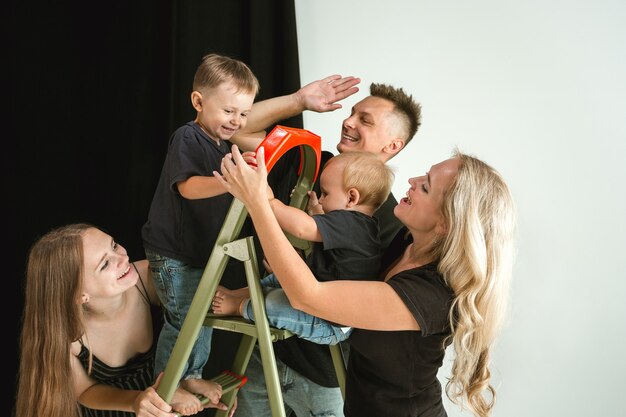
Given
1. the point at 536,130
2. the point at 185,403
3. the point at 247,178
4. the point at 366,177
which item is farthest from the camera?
the point at 536,130

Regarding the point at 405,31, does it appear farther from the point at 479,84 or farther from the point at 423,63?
the point at 479,84

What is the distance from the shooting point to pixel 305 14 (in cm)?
282

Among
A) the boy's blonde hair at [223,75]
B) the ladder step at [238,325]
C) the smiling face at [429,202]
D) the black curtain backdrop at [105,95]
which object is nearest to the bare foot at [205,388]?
the ladder step at [238,325]

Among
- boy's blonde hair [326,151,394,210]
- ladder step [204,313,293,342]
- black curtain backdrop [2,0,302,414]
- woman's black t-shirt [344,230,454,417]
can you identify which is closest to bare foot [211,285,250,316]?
ladder step [204,313,293,342]

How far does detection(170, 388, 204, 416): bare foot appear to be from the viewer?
5.75 ft

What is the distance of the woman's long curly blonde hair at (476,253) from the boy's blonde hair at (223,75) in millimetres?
726

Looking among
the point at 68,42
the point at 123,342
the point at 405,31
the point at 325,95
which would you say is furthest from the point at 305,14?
the point at 123,342

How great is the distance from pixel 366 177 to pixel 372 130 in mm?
596

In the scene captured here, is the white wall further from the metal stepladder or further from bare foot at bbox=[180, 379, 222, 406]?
bare foot at bbox=[180, 379, 222, 406]

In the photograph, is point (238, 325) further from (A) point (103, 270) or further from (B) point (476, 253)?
(B) point (476, 253)

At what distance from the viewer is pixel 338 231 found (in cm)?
153

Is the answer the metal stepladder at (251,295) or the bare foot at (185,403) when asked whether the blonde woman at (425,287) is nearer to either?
the metal stepladder at (251,295)

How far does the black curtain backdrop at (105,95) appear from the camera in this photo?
2.63 metres

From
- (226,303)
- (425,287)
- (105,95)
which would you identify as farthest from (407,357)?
(105,95)
